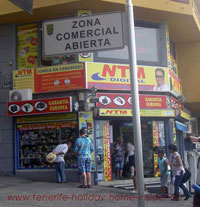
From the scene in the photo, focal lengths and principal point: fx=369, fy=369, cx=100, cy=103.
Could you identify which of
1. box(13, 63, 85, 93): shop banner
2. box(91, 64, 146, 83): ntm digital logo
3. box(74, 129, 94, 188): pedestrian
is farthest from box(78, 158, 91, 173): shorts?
box(91, 64, 146, 83): ntm digital logo

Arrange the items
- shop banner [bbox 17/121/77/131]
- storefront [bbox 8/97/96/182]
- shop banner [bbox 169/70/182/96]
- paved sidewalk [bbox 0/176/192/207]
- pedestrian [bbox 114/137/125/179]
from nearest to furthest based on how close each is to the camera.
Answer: paved sidewalk [bbox 0/176/192/207] → storefront [bbox 8/97/96/182] → shop banner [bbox 17/121/77/131] → pedestrian [bbox 114/137/125/179] → shop banner [bbox 169/70/182/96]

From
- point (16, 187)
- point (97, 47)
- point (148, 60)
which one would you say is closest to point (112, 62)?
point (148, 60)

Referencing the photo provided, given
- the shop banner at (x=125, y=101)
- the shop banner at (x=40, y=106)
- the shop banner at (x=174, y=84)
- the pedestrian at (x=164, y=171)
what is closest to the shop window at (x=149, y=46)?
the shop banner at (x=174, y=84)

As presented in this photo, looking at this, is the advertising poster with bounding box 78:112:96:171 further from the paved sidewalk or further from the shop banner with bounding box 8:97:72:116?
the paved sidewalk

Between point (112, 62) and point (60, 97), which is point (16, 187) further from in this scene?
point (112, 62)

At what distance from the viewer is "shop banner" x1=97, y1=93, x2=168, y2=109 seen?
13.3 meters

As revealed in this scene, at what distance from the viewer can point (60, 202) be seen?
928 centimetres

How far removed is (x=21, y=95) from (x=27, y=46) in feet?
6.98

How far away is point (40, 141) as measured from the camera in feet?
45.4

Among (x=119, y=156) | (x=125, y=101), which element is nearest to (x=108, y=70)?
(x=125, y=101)

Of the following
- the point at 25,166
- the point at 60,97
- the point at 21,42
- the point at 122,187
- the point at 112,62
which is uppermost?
the point at 21,42

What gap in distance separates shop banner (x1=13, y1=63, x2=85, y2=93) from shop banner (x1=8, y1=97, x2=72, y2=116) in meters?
0.55

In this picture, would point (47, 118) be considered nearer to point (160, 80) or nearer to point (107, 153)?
point (107, 153)

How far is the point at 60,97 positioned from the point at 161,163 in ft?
14.3
